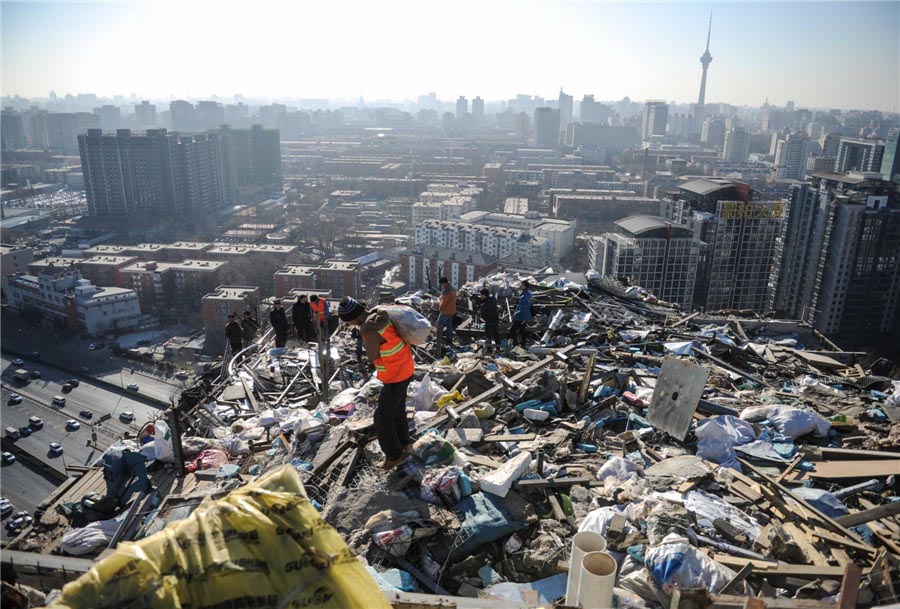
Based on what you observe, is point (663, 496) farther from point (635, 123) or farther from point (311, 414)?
point (635, 123)

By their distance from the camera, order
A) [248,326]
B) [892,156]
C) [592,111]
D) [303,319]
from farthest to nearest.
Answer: [592,111] < [892,156] < [248,326] < [303,319]

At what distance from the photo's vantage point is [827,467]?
4.12 meters

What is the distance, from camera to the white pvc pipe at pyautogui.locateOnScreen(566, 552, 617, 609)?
222cm

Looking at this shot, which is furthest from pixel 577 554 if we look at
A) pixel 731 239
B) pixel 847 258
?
pixel 847 258

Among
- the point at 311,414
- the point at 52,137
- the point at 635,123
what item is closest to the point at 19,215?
the point at 52,137

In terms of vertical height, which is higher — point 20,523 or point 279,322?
point 279,322

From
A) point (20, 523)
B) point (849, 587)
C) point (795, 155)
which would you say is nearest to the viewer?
point (849, 587)

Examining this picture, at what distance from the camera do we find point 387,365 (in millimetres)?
3811

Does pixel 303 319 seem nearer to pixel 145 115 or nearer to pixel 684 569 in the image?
pixel 684 569

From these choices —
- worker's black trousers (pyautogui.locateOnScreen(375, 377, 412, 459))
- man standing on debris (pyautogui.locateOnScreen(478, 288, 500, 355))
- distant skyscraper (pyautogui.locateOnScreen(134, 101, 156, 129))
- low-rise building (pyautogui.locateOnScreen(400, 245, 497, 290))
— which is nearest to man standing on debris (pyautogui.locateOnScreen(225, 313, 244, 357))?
man standing on debris (pyautogui.locateOnScreen(478, 288, 500, 355))

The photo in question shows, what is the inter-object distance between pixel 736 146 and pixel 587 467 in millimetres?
90034

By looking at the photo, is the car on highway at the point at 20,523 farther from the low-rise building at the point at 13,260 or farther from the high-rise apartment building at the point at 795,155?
the high-rise apartment building at the point at 795,155

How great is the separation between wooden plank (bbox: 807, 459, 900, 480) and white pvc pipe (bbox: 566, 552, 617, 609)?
264 centimetres

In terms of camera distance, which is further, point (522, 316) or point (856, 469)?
point (522, 316)
